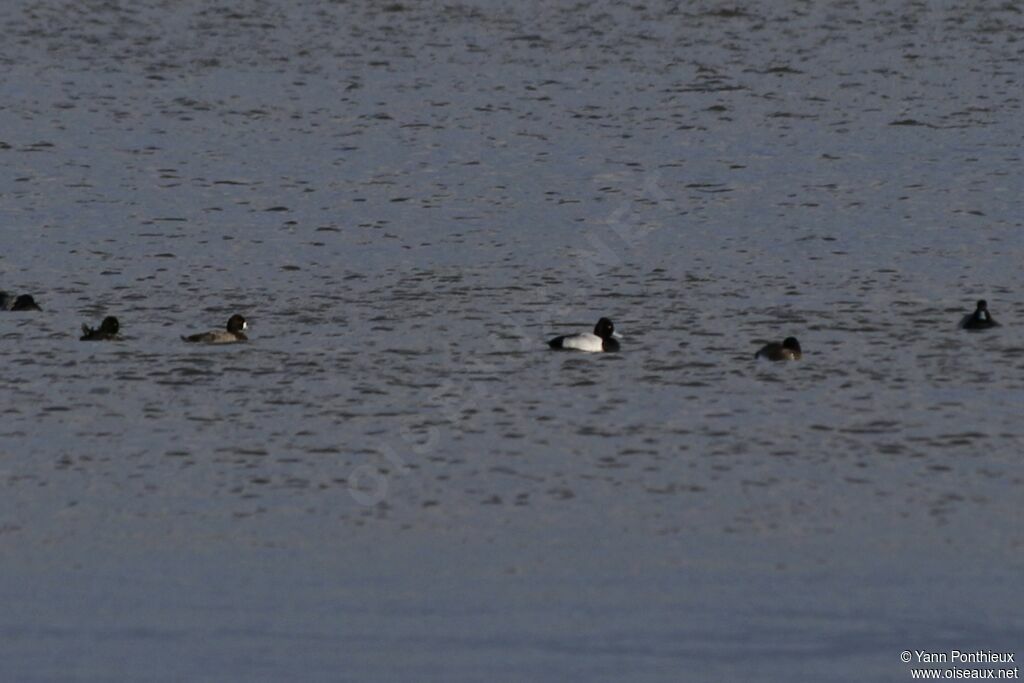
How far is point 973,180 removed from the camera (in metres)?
35.4

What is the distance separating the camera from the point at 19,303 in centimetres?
2711

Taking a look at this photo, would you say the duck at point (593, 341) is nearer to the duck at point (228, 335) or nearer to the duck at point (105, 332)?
the duck at point (228, 335)

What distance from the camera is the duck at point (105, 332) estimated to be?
2492 cm

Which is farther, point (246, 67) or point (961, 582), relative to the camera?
point (246, 67)

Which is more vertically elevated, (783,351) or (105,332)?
(105,332)

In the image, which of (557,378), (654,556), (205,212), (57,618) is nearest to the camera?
(57,618)

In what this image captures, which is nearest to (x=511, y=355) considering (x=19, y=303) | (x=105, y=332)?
(x=105, y=332)

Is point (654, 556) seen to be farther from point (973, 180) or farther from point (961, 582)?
point (973, 180)

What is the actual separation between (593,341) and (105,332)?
588cm

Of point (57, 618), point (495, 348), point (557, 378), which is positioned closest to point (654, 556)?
point (57, 618)

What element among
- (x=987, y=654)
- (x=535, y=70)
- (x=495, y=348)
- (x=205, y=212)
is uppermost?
(x=535, y=70)

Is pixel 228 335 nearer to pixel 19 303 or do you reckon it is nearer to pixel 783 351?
pixel 19 303

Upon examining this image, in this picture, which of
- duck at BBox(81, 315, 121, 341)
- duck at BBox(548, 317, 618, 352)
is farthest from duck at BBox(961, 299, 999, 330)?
duck at BBox(81, 315, 121, 341)

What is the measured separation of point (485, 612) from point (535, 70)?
3276cm
